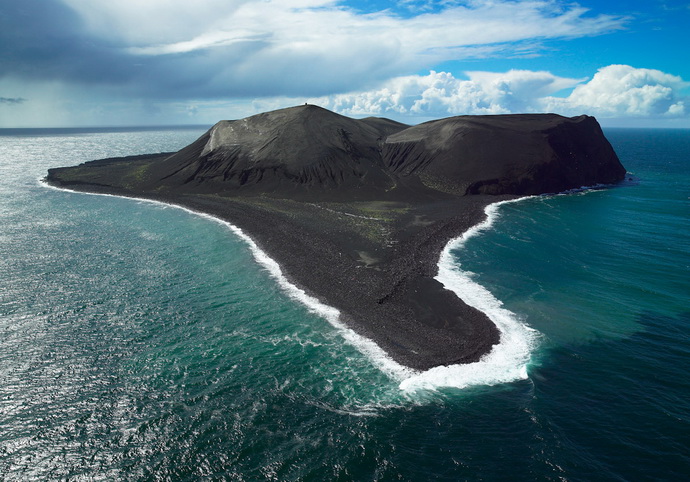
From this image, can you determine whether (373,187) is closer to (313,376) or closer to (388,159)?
(388,159)

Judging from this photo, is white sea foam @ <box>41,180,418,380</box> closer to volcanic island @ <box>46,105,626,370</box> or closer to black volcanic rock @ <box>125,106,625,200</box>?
volcanic island @ <box>46,105,626,370</box>

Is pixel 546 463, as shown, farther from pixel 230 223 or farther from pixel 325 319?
pixel 230 223

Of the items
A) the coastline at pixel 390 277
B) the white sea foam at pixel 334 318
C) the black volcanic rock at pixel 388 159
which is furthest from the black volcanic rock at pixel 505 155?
the white sea foam at pixel 334 318

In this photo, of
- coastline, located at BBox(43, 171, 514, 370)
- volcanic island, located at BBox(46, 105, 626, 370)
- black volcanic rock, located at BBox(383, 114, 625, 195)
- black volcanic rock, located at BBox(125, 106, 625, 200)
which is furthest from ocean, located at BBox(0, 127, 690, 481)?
black volcanic rock, located at BBox(383, 114, 625, 195)

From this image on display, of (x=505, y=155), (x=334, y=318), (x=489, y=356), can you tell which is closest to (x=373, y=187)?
(x=505, y=155)

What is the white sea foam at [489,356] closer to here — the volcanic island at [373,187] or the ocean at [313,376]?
the ocean at [313,376]
